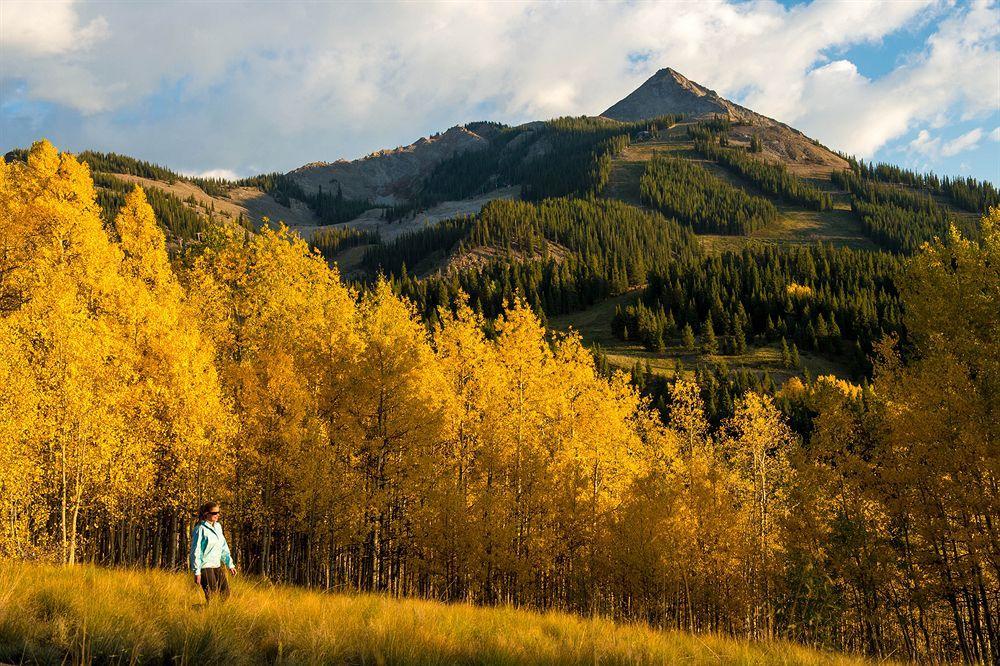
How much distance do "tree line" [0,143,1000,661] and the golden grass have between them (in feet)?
30.2

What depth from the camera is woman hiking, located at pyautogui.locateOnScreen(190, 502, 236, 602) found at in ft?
30.3

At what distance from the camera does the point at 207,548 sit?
9.42 meters

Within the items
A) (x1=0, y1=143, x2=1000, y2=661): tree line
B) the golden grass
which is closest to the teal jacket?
the golden grass

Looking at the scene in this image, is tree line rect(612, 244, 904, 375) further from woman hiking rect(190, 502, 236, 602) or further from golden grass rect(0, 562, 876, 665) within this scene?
woman hiking rect(190, 502, 236, 602)

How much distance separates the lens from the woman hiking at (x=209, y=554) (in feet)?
30.3

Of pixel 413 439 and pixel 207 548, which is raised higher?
pixel 413 439

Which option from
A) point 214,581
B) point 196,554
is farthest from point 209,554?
point 214,581

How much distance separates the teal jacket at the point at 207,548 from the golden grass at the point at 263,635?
0.45 metres

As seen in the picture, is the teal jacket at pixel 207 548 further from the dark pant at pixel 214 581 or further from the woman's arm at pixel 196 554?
the dark pant at pixel 214 581

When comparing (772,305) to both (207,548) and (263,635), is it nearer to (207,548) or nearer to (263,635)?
(207,548)

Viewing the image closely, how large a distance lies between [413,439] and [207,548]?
10234 mm

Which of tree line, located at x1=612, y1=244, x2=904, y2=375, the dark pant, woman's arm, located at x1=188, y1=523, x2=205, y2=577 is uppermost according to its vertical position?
tree line, located at x1=612, y1=244, x2=904, y2=375

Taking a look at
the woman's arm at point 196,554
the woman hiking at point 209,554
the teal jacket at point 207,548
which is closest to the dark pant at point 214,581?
the woman hiking at point 209,554

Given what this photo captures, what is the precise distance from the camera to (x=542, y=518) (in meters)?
25.1
